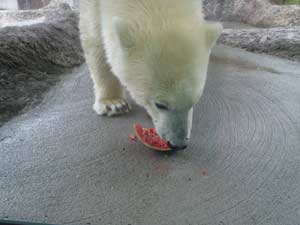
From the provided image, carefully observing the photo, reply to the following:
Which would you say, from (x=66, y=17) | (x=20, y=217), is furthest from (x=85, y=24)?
(x=66, y=17)

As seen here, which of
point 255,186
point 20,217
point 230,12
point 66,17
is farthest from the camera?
point 230,12

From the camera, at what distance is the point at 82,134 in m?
1.43

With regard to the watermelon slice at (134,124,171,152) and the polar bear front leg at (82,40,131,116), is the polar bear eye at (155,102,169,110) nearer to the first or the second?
the watermelon slice at (134,124,171,152)

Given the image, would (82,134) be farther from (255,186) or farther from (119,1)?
(255,186)

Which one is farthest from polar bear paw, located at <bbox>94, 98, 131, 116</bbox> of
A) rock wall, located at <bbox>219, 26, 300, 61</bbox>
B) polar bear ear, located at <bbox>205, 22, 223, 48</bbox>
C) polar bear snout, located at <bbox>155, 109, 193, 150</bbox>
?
rock wall, located at <bbox>219, 26, 300, 61</bbox>

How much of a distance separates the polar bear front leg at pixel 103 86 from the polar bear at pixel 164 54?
9.9 inches

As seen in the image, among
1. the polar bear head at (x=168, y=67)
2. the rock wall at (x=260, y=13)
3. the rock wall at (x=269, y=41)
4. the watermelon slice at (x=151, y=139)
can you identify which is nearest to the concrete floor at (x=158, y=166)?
the watermelon slice at (x=151, y=139)

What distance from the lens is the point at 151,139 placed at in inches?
53.2

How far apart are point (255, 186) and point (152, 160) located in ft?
1.10

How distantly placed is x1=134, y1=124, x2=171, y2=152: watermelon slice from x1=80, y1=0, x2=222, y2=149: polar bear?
0.06 metres

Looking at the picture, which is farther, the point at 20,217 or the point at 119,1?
the point at 119,1

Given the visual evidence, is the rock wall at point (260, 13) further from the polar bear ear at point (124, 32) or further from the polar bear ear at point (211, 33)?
the polar bear ear at point (124, 32)

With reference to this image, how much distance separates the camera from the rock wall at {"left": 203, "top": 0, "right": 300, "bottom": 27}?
10.3ft

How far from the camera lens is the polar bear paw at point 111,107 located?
1.63 metres
